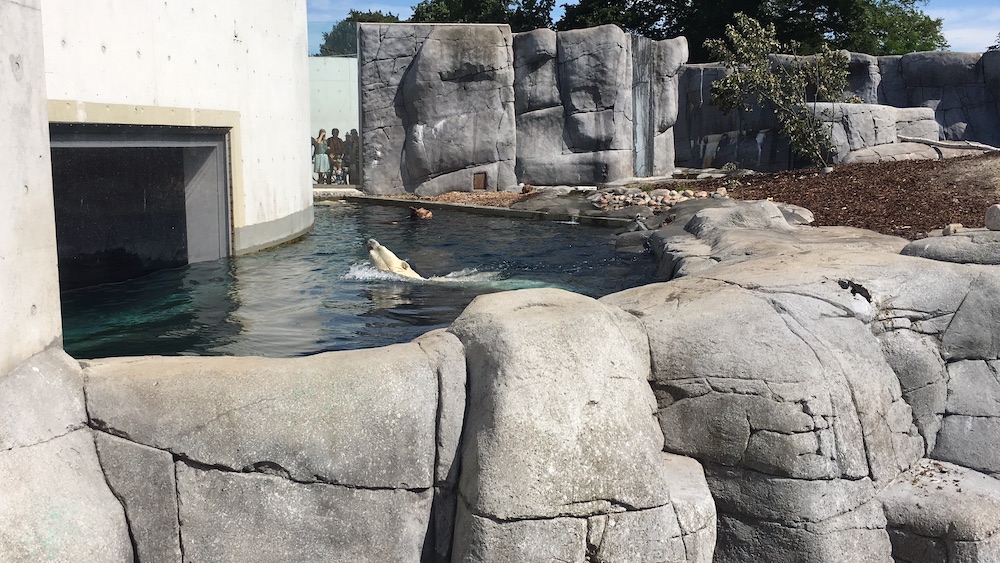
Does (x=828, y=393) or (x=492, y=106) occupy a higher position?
(x=492, y=106)

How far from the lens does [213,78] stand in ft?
29.2

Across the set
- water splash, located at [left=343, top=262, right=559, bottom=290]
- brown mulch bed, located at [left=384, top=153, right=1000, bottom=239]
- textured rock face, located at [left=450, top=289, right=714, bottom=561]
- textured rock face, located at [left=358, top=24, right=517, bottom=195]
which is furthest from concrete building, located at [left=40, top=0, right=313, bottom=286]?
brown mulch bed, located at [left=384, top=153, right=1000, bottom=239]

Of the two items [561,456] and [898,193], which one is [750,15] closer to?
[898,193]

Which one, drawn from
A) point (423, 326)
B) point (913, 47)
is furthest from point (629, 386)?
Answer: point (913, 47)

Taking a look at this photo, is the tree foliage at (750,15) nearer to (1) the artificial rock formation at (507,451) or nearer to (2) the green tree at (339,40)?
(2) the green tree at (339,40)

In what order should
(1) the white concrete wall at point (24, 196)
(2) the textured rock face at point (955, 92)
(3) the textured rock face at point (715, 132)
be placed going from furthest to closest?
(2) the textured rock face at point (955, 92) → (3) the textured rock face at point (715, 132) → (1) the white concrete wall at point (24, 196)

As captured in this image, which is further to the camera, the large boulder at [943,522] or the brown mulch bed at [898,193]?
the brown mulch bed at [898,193]

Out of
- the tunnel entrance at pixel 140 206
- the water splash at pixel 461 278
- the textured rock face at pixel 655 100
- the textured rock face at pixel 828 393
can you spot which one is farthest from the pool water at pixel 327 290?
the textured rock face at pixel 655 100

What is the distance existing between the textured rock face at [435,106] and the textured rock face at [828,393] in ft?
45.0

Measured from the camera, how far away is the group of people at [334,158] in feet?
68.8

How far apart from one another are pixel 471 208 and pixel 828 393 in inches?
475

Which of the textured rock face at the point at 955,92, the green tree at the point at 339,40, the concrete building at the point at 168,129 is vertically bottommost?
the concrete building at the point at 168,129

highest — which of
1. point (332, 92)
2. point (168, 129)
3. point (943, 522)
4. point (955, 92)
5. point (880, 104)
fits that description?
point (332, 92)

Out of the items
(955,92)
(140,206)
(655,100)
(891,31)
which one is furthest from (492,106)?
(891,31)
